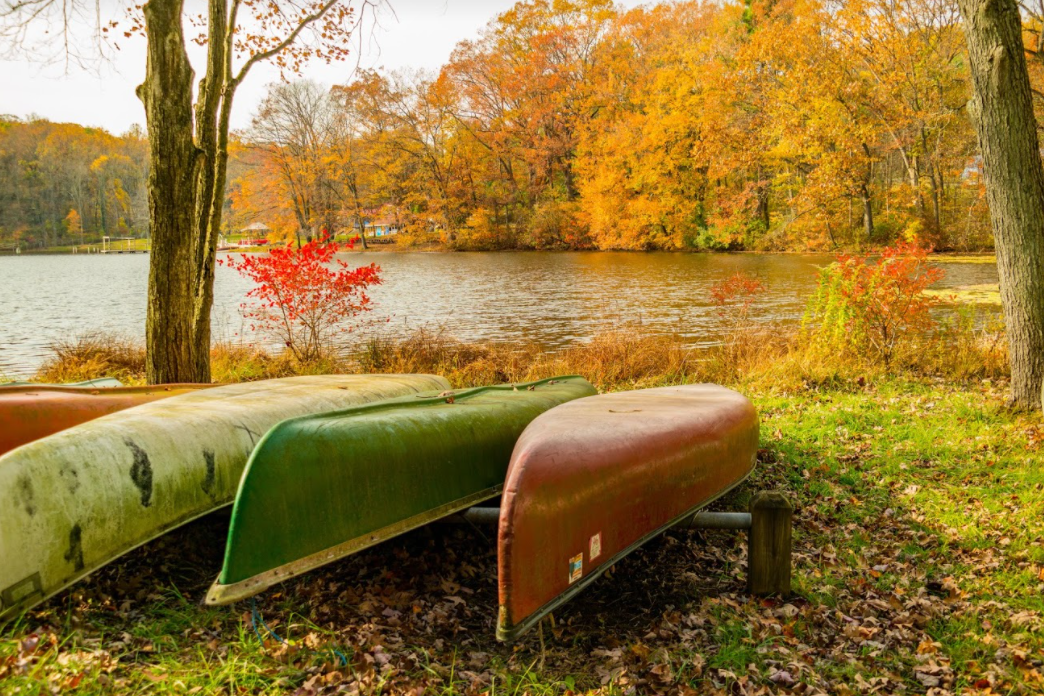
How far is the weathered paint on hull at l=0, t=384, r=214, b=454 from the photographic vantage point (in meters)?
3.79

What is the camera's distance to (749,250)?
30.1 m

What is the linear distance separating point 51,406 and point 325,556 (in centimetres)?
224

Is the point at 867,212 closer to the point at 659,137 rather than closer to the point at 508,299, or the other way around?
the point at 659,137

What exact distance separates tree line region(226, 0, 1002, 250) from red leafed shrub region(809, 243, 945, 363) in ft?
42.9

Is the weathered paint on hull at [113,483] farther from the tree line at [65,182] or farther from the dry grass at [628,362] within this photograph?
the tree line at [65,182]

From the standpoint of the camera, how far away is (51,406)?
3.97m

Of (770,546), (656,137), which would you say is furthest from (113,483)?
(656,137)

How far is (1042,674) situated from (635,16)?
39.5m

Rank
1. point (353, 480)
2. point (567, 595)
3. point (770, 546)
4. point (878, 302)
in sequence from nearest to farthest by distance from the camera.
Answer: point (567, 595)
point (353, 480)
point (770, 546)
point (878, 302)

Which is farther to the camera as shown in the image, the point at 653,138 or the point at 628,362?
the point at 653,138

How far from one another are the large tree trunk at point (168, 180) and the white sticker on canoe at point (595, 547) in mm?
4348

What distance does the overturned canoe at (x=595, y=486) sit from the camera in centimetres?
259

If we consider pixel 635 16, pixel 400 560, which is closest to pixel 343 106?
pixel 635 16

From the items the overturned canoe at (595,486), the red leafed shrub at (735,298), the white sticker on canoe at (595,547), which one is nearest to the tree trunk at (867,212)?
the red leafed shrub at (735,298)
